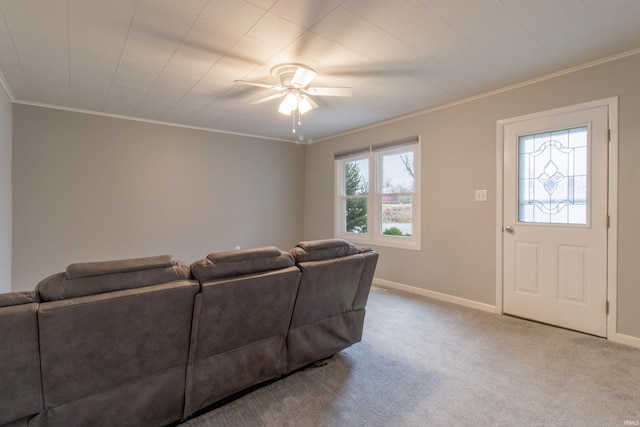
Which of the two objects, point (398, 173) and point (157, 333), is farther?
point (398, 173)

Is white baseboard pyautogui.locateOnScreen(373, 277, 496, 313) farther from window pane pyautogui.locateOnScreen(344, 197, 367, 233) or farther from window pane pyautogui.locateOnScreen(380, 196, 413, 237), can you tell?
window pane pyautogui.locateOnScreen(344, 197, 367, 233)

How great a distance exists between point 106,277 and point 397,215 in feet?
12.2

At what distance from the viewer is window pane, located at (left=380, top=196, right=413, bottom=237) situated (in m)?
4.30

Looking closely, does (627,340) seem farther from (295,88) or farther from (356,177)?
(356,177)

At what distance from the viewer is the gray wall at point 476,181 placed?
2.52 meters

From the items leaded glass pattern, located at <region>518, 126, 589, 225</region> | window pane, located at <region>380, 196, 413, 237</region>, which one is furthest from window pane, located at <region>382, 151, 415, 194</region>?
leaded glass pattern, located at <region>518, 126, 589, 225</region>

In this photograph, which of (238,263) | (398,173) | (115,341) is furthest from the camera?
(398,173)

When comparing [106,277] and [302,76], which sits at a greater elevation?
[302,76]

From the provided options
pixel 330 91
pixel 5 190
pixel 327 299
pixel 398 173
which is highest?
pixel 330 91

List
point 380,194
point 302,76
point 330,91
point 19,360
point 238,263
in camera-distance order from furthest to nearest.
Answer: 1. point 380,194
2. point 330,91
3. point 302,76
4. point 238,263
5. point 19,360

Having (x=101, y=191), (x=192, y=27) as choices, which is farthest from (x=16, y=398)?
(x=101, y=191)

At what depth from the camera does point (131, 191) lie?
4.27 meters

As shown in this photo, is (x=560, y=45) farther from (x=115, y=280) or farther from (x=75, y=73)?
(x=75, y=73)

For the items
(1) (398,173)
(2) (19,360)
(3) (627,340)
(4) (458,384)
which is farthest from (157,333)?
(1) (398,173)
